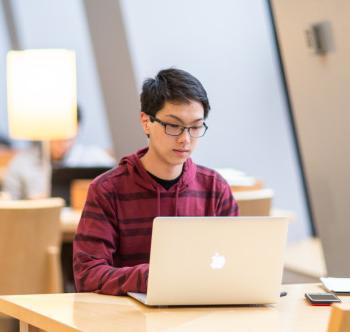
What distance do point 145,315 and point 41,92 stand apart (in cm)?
305

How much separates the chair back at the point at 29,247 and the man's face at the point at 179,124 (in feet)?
5.31

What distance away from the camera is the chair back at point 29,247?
14.4ft

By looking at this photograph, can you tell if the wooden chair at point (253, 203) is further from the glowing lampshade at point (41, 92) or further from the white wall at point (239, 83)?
the white wall at point (239, 83)

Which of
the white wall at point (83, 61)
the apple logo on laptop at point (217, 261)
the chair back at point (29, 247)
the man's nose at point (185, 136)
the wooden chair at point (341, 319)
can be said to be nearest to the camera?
the wooden chair at point (341, 319)

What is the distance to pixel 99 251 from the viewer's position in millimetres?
2900

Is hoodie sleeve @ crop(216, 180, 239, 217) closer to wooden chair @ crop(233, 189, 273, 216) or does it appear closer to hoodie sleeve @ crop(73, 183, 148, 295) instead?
hoodie sleeve @ crop(73, 183, 148, 295)

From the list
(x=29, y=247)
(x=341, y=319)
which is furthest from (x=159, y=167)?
(x=29, y=247)

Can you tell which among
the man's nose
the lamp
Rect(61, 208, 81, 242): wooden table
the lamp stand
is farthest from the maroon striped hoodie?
the lamp stand

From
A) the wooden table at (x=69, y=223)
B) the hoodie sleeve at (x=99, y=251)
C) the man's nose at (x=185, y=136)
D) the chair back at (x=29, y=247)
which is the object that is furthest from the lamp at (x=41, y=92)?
the man's nose at (x=185, y=136)

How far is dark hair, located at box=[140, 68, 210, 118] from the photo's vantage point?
291cm

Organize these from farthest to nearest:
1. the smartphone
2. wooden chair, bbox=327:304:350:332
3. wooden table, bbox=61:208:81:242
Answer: wooden table, bbox=61:208:81:242 < the smartphone < wooden chair, bbox=327:304:350:332

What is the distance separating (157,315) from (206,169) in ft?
2.60

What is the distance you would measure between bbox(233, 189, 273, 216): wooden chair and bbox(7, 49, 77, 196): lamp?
1650 millimetres

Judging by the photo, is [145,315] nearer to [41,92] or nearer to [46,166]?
[41,92]
